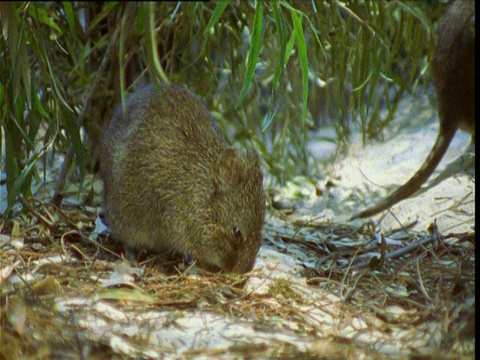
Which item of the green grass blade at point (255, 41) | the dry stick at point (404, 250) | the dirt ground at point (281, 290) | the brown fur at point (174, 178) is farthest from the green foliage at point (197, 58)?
the dry stick at point (404, 250)

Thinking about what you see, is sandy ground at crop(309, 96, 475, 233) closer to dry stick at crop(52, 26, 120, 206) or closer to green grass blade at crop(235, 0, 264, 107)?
green grass blade at crop(235, 0, 264, 107)

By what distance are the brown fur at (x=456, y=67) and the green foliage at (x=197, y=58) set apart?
0.23ft

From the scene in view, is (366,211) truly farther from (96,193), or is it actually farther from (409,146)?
(96,193)

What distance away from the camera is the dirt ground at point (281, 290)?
1.98m

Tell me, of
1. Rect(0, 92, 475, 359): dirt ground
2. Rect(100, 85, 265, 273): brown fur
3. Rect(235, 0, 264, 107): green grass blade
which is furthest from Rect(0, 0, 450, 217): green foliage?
Rect(0, 92, 475, 359): dirt ground

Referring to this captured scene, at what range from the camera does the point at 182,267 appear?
3162mm

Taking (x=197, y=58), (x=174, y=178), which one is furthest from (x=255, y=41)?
(x=174, y=178)

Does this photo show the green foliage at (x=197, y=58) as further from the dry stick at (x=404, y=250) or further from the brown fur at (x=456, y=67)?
the dry stick at (x=404, y=250)

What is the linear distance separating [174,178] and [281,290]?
A: 37.3 inches

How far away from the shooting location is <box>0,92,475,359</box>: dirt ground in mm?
1980

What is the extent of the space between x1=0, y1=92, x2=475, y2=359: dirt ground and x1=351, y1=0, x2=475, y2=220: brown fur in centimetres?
26

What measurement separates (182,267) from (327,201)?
5.55ft

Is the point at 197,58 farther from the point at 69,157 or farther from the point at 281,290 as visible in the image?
the point at 281,290

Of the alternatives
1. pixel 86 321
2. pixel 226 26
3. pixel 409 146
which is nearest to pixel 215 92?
pixel 226 26
